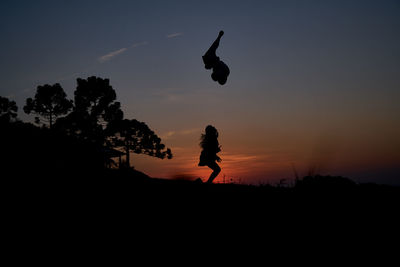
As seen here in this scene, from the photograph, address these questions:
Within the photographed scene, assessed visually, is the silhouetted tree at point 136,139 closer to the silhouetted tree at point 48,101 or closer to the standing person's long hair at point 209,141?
the silhouetted tree at point 48,101

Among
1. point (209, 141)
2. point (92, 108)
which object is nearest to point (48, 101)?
point (92, 108)

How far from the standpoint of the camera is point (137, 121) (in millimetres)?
38750

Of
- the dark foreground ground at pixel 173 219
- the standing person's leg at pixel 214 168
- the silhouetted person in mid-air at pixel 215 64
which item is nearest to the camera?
the dark foreground ground at pixel 173 219

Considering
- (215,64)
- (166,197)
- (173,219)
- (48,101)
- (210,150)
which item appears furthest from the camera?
(48,101)

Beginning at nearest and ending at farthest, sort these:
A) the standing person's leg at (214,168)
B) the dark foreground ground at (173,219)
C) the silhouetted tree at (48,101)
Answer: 1. the dark foreground ground at (173,219)
2. the standing person's leg at (214,168)
3. the silhouetted tree at (48,101)

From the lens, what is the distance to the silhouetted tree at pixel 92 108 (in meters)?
34.7

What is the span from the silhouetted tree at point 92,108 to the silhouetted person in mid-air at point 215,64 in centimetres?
3032

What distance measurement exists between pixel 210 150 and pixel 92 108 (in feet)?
99.7

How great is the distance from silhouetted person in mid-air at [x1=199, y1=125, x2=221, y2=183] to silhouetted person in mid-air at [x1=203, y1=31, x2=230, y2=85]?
5.40 feet

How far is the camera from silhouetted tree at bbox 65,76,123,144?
3469cm

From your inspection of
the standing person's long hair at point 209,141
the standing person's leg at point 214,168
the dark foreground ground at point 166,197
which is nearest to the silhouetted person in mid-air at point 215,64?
the standing person's long hair at point 209,141

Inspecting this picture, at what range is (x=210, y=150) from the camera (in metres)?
8.44

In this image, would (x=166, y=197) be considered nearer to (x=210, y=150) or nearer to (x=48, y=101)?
(x=210, y=150)

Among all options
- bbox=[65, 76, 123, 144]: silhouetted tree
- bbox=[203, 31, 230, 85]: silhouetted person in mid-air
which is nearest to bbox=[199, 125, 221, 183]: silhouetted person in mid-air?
bbox=[203, 31, 230, 85]: silhouetted person in mid-air
